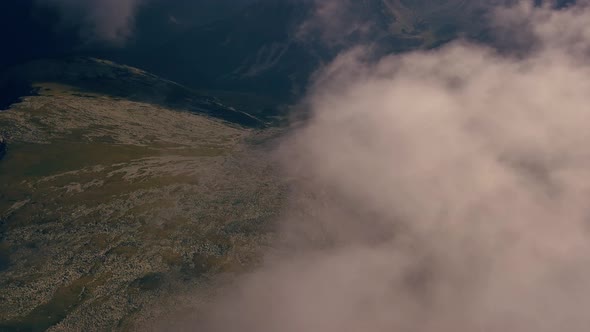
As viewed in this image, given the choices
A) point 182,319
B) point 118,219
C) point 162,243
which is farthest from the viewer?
point 118,219

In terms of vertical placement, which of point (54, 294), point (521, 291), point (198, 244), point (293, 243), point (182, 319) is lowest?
point (54, 294)

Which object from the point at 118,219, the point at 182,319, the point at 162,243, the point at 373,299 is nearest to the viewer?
the point at 182,319

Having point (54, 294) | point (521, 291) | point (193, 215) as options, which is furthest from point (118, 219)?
point (521, 291)

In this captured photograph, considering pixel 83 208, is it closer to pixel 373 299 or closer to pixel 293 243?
pixel 293 243

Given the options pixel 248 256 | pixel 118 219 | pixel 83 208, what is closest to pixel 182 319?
pixel 248 256

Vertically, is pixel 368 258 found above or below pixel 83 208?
above

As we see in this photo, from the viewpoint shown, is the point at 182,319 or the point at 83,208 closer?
the point at 182,319

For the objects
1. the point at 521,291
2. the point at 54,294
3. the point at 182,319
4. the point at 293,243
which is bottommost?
the point at 54,294

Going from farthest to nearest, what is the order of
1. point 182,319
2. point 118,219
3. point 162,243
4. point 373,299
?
point 118,219 → point 162,243 → point 373,299 → point 182,319

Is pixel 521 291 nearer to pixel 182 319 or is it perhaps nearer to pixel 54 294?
pixel 182 319
